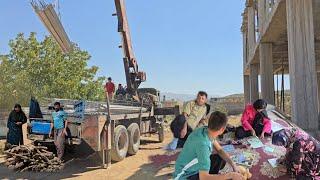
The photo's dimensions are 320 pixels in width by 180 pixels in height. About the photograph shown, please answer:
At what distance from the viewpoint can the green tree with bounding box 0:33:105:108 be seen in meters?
26.1

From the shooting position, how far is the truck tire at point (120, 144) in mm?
12023

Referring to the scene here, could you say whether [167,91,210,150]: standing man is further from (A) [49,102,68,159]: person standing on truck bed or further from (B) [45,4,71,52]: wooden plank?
(B) [45,4,71,52]: wooden plank

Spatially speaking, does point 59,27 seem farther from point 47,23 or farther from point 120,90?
point 120,90

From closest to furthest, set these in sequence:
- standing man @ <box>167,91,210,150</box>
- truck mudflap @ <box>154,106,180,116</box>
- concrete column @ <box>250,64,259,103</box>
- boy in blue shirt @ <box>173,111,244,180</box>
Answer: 1. boy in blue shirt @ <box>173,111,244,180</box>
2. standing man @ <box>167,91,210,150</box>
3. truck mudflap @ <box>154,106,180,116</box>
4. concrete column @ <box>250,64,259,103</box>

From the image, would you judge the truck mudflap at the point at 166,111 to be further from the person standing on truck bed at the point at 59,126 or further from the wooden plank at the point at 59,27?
the person standing on truck bed at the point at 59,126

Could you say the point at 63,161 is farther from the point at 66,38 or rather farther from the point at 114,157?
the point at 66,38

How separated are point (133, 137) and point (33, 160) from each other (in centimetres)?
329

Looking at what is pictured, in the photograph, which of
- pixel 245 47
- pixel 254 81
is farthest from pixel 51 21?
pixel 245 47

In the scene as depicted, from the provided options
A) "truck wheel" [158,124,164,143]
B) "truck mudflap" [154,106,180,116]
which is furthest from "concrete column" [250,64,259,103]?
"truck mudflap" [154,106,180,116]

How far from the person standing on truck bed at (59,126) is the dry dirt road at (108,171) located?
2.13 feet

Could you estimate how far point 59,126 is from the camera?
37.0 feet

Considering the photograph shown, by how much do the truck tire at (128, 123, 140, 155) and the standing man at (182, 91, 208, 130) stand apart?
16.5ft

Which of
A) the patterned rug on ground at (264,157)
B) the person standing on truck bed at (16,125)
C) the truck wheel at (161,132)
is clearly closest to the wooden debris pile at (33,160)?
the person standing on truck bed at (16,125)

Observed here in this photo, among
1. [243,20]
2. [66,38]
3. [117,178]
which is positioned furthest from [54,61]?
[117,178]
